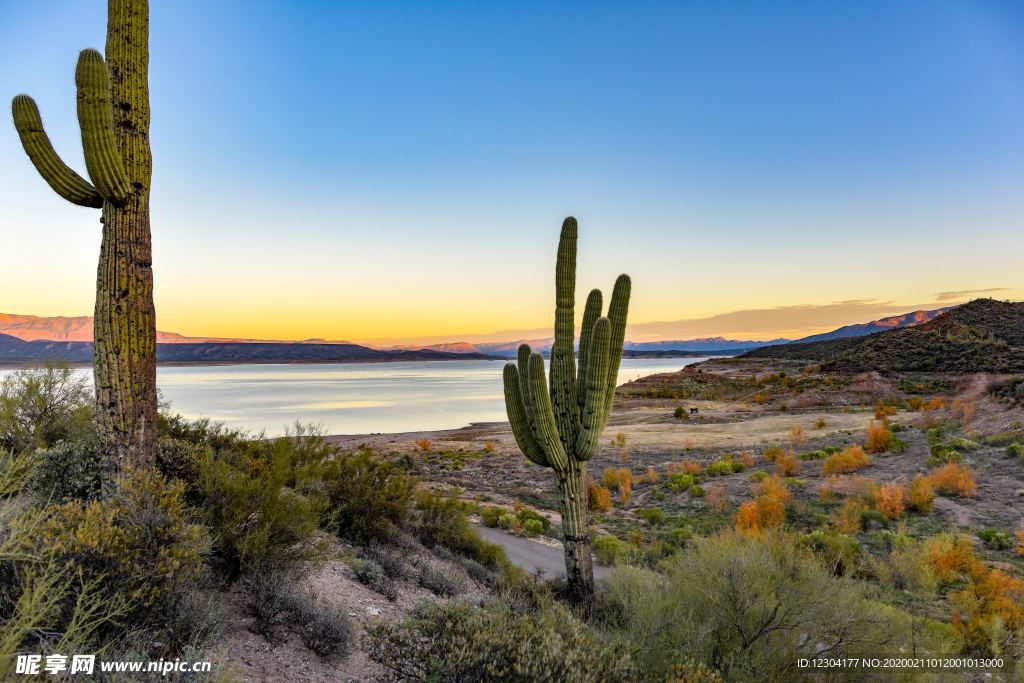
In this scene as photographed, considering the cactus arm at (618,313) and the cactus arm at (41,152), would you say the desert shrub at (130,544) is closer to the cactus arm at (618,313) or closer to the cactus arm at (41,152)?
the cactus arm at (41,152)

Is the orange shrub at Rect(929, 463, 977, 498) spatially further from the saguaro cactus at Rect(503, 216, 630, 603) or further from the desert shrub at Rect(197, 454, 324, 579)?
the desert shrub at Rect(197, 454, 324, 579)

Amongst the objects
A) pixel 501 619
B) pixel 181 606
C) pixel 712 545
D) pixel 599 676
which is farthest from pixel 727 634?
pixel 181 606

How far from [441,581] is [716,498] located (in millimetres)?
9844

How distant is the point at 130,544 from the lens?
4109mm

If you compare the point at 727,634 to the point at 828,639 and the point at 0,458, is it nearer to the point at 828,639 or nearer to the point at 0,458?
the point at 828,639

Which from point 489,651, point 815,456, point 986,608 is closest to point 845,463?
point 815,456

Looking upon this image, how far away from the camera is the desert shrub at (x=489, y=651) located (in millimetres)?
4031

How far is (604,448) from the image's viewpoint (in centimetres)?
2580

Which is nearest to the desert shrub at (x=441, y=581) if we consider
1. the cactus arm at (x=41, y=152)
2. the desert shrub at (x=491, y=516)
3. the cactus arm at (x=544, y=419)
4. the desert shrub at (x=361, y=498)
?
the desert shrub at (x=361, y=498)

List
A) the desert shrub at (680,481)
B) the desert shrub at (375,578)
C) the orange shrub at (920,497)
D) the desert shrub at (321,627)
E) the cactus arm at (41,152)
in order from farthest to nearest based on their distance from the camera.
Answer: the desert shrub at (680,481)
the orange shrub at (920,497)
the desert shrub at (375,578)
the cactus arm at (41,152)
the desert shrub at (321,627)

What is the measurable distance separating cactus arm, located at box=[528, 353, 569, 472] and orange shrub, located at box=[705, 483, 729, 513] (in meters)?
9.09

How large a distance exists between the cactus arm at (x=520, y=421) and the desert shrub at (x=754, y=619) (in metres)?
2.13

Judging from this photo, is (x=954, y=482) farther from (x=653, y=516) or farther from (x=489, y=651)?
(x=489, y=651)

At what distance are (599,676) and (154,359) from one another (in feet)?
17.4
